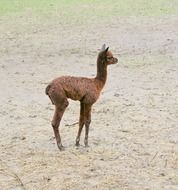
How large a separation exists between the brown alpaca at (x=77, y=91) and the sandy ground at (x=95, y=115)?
35cm

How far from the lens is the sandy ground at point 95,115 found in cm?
554

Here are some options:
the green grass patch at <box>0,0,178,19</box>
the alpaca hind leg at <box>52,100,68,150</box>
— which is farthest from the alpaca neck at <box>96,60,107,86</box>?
the green grass patch at <box>0,0,178,19</box>

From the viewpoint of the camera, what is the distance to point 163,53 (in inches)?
456

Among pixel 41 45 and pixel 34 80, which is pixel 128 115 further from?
pixel 41 45

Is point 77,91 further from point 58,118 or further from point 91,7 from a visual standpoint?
point 91,7

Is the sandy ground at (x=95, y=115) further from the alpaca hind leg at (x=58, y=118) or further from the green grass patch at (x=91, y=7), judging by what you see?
the green grass patch at (x=91, y=7)

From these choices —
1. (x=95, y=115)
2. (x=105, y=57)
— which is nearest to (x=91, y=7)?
(x=95, y=115)

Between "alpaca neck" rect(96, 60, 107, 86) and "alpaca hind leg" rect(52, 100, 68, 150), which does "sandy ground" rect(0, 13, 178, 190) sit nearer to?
"alpaca hind leg" rect(52, 100, 68, 150)

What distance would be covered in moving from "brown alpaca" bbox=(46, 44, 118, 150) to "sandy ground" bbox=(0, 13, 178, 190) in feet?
1.16

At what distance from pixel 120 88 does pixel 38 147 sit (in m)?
2.88

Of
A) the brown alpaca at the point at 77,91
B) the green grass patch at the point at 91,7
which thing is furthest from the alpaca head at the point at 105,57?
the green grass patch at the point at 91,7

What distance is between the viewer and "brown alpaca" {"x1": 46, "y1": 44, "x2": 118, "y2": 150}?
591 centimetres

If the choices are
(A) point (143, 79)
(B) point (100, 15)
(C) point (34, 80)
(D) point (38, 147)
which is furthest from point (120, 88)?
(B) point (100, 15)

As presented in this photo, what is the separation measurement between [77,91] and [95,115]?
1599 mm
